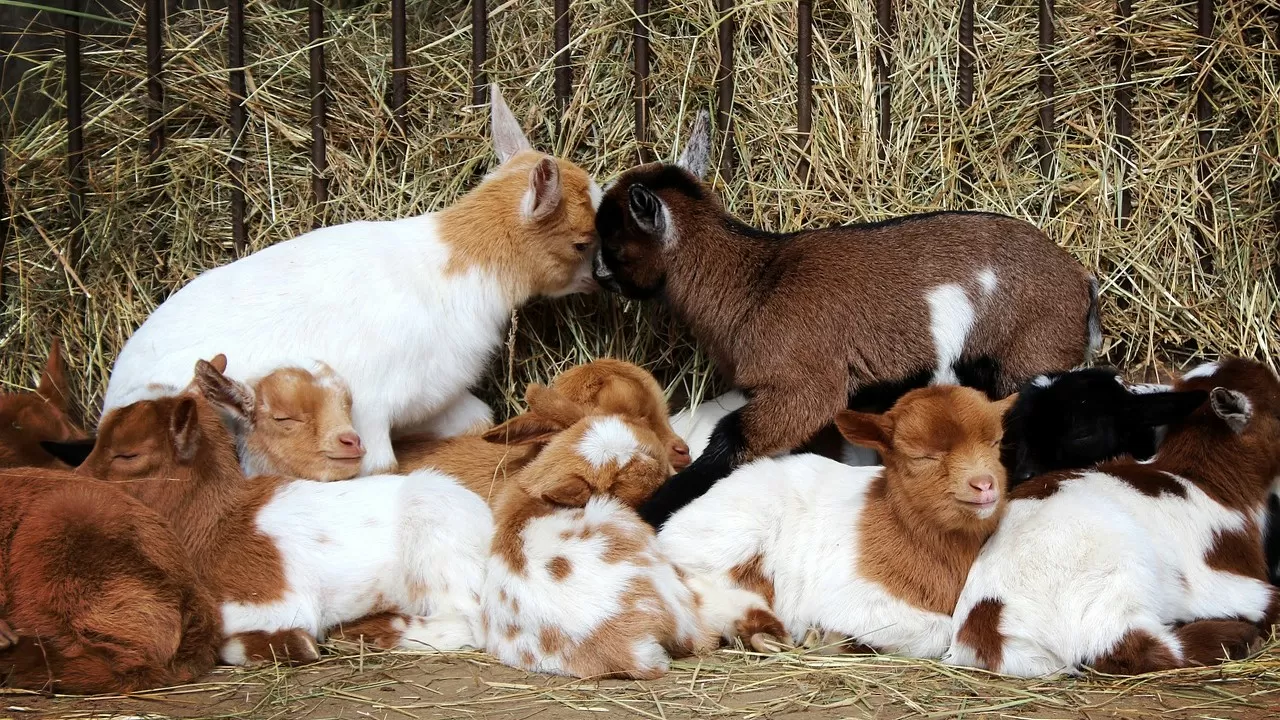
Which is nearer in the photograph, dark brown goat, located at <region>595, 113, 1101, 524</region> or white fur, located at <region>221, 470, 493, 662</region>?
white fur, located at <region>221, 470, 493, 662</region>

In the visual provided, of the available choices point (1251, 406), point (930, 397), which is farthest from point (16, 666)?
point (1251, 406)

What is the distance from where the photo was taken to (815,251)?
5410 millimetres

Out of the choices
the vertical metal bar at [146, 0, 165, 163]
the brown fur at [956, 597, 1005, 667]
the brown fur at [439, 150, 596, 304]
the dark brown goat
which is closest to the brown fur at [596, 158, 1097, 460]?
the dark brown goat

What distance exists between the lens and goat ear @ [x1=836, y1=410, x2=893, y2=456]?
14.5ft

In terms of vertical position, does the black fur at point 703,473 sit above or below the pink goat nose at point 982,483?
below

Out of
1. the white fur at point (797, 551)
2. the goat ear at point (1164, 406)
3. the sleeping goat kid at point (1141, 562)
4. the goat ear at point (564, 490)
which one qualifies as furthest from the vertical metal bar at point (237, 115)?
the goat ear at point (1164, 406)

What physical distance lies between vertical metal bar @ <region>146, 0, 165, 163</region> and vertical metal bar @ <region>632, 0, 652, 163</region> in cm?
249

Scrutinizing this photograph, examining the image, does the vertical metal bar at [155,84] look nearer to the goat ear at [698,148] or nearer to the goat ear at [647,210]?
the goat ear at [647,210]

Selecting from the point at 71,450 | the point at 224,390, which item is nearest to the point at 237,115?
the point at 224,390

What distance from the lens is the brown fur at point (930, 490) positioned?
430cm

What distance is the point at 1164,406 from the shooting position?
4.83 metres

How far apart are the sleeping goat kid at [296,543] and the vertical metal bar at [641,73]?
7.52 feet

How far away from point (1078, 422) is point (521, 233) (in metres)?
2.58

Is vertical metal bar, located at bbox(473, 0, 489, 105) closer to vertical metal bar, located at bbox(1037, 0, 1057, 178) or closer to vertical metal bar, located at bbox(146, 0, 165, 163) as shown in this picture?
vertical metal bar, located at bbox(146, 0, 165, 163)
